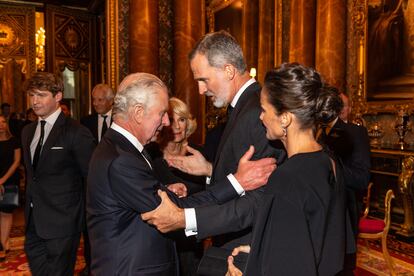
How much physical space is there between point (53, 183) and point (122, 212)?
147 cm

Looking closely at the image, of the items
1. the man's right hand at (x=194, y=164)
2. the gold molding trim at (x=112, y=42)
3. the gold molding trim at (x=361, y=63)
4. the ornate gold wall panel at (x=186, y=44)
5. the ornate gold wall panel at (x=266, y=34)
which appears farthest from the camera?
the ornate gold wall panel at (x=266, y=34)

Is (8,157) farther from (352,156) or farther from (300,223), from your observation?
(300,223)

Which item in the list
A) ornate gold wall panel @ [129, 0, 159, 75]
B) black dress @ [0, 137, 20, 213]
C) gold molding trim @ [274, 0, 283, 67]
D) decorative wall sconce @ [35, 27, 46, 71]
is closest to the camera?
black dress @ [0, 137, 20, 213]

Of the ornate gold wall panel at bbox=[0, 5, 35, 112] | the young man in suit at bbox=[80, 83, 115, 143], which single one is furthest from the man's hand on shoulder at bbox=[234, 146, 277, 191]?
the ornate gold wall panel at bbox=[0, 5, 35, 112]

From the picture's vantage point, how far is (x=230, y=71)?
2186 millimetres

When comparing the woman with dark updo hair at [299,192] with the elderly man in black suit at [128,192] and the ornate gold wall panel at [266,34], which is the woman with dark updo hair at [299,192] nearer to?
the elderly man in black suit at [128,192]

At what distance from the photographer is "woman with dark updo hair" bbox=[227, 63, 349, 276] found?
4.67 ft

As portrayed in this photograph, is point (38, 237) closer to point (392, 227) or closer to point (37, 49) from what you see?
point (392, 227)

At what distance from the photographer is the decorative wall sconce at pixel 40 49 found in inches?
527

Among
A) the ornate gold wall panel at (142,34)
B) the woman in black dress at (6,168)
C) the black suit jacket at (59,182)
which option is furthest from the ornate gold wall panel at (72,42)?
the black suit jacket at (59,182)

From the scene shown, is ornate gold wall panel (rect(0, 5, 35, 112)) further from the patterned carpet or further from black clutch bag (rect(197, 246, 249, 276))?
black clutch bag (rect(197, 246, 249, 276))

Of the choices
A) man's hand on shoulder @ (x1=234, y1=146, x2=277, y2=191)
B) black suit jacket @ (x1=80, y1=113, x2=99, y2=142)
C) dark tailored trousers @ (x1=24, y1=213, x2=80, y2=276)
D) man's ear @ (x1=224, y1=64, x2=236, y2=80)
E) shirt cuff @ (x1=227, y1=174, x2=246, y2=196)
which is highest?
man's ear @ (x1=224, y1=64, x2=236, y2=80)

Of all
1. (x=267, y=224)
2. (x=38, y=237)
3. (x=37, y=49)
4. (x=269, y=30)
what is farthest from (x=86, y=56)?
(x=267, y=224)

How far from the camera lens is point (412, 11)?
601 cm
